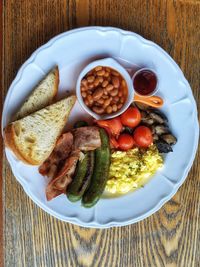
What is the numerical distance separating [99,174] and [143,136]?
0.77 feet

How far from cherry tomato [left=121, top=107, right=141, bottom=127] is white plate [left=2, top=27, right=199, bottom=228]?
0.44ft

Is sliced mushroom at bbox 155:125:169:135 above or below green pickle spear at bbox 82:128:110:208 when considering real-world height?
above

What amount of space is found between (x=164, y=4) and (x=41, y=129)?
725 millimetres

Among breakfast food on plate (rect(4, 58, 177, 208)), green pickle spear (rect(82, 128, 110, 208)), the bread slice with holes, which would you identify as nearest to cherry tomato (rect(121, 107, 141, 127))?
breakfast food on plate (rect(4, 58, 177, 208))

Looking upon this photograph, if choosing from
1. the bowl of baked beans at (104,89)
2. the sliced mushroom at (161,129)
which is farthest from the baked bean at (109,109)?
the sliced mushroom at (161,129)

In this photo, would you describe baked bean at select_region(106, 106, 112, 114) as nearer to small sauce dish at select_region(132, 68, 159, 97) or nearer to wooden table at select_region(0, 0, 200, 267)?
small sauce dish at select_region(132, 68, 159, 97)

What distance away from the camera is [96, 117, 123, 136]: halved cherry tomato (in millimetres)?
1835

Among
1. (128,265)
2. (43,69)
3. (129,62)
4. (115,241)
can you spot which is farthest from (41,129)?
(128,265)

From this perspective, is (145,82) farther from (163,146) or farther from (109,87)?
(163,146)

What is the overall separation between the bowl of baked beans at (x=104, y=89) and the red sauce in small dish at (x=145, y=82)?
0.03 metres

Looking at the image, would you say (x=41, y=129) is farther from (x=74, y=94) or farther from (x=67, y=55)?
(x=67, y=55)

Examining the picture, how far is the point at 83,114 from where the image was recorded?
190 cm

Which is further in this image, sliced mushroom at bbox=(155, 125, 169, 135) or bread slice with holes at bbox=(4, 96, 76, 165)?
sliced mushroom at bbox=(155, 125, 169, 135)

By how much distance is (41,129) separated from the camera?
1813 millimetres
